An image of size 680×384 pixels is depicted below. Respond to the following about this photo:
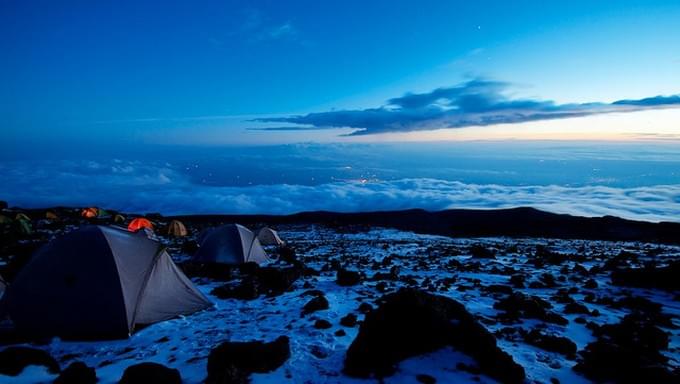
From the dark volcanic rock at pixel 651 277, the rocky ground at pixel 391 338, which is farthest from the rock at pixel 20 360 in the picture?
the dark volcanic rock at pixel 651 277

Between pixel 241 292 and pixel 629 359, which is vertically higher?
pixel 629 359

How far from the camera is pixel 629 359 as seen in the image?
4.96 meters

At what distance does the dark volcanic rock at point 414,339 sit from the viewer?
499cm

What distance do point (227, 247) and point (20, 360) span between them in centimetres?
978

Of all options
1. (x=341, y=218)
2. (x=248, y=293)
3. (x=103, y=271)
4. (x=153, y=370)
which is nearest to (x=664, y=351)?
(x=153, y=370)

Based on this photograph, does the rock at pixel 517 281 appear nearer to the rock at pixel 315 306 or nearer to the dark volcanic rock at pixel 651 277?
the dark volcanic rock at pixel 651 277

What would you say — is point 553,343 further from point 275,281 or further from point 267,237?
point 267,237

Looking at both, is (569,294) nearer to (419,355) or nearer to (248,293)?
(419,355)

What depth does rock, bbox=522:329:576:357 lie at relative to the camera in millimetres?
6027

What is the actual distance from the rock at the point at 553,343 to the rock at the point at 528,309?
4.75 ft

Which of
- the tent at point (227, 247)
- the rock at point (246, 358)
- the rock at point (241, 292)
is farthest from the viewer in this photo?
the tent at point (227, 247)

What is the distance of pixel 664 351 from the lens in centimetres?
636

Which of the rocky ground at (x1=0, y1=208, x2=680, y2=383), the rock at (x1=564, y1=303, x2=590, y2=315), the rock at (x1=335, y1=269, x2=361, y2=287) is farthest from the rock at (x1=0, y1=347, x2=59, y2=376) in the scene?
the rock at (x1=564, y1=303, x2=590, y2=315)

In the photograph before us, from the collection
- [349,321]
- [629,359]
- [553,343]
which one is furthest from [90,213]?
[629,359]
